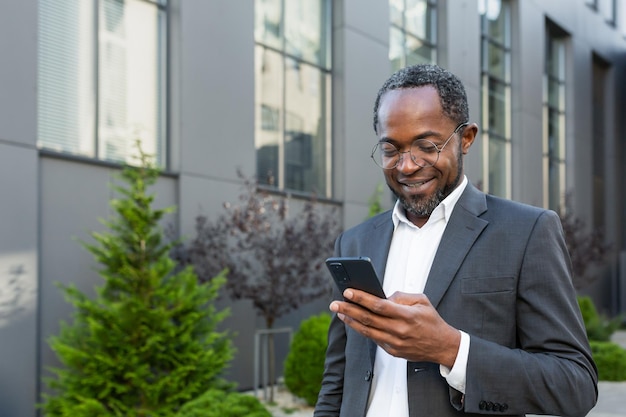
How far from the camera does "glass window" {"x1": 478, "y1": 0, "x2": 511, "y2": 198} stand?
18016 mm

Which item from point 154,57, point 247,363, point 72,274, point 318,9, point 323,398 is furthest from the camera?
point 318,9

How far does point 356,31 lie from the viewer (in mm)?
12852

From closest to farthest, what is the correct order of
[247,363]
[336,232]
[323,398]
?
1. [323,398]
2. [247,363]
3. [336,232]

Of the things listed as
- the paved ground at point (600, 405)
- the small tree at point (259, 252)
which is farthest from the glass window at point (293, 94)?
the paved ground at point (600, 405)

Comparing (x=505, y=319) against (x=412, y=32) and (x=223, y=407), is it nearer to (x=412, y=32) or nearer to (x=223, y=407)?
(x=223, y=407)

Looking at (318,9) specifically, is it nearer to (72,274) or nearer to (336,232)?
(336,232)

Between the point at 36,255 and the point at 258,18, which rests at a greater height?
the point at 258,18

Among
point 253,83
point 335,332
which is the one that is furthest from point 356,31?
point 335,332

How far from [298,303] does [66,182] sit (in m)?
3.57

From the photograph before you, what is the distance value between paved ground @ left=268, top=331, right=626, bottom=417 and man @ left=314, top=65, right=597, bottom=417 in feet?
21.9

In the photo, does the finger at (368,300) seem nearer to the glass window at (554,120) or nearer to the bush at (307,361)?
the bush at (307,361)

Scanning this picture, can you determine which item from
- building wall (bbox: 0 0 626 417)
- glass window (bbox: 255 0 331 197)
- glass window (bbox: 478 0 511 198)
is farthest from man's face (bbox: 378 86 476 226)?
glass window (bbox: 478 0 511 198)

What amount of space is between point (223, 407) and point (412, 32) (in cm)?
1134

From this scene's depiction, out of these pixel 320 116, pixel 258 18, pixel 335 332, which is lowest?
pixel 335 332
